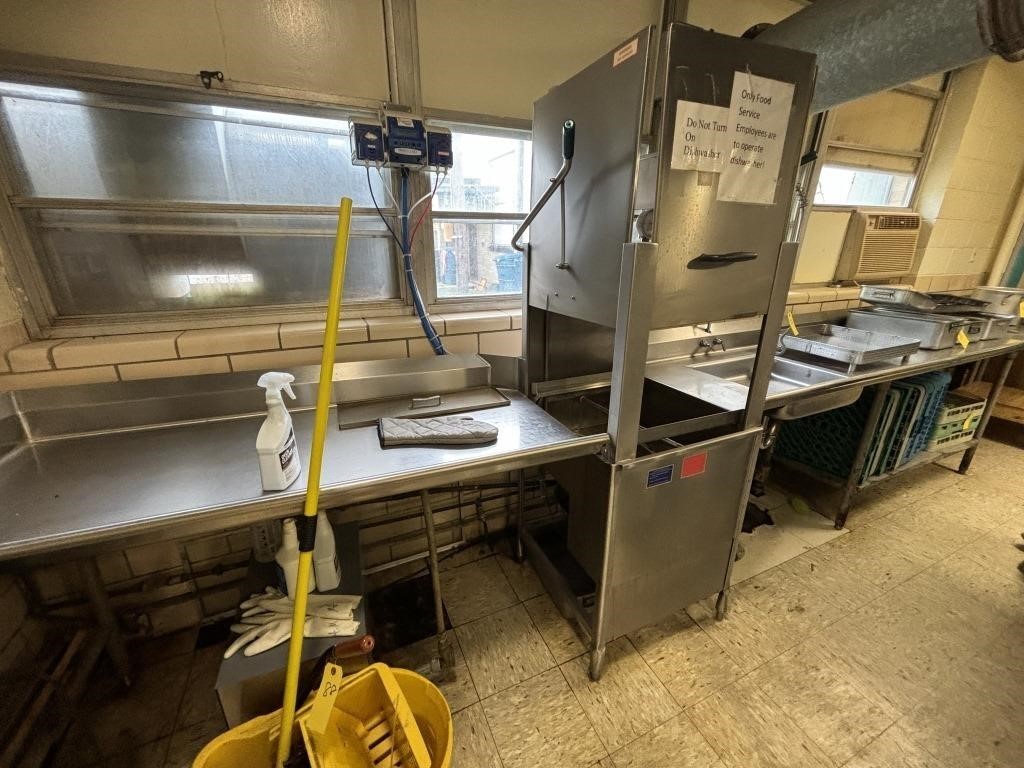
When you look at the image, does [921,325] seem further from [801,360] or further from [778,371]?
[778,371]

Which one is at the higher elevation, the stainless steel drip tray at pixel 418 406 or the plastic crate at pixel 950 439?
the stainless steel drip tray at pixel 418 406

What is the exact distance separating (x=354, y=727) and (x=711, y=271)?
4.80 feet

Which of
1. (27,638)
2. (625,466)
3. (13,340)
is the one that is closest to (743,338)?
(625,466)

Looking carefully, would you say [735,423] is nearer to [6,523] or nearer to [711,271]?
[711,271]

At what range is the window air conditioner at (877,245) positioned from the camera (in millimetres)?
2557

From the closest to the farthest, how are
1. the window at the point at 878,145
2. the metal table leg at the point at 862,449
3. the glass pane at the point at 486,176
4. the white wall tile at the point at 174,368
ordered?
the white wall tile at the point at 174,368
the glass pane at the point at 486,176
the metal table leg at the point at 862,449
the window at the point at 878,145

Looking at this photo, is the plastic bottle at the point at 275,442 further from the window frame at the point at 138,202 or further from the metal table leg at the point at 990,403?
the metal table leg at the point at 990,403

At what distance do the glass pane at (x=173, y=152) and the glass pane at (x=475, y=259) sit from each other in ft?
1.30

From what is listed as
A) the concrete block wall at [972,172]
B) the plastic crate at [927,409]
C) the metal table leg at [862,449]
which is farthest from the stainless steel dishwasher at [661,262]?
the concrete block wall at [972,172]

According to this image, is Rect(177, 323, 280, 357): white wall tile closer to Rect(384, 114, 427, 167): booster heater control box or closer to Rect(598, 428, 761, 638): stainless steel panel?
Rect(384, 114, 427, 167): booster heater control box

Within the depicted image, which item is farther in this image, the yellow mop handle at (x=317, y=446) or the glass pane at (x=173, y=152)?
the glass pane at (x=173, y=152)

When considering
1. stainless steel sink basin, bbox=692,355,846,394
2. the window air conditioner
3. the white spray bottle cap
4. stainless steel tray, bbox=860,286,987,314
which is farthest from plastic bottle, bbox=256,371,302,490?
the window air conditioner

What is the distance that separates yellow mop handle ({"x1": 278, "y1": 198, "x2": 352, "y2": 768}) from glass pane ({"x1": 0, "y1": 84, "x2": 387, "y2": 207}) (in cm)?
91

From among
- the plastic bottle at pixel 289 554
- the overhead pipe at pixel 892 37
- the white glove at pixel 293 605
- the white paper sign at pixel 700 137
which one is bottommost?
the white glove at pixel 293 605
